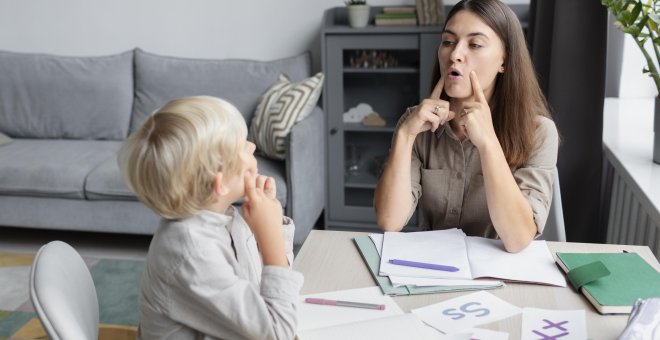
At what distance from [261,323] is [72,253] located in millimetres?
400

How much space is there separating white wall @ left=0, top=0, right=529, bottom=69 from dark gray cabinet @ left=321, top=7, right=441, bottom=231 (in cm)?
29

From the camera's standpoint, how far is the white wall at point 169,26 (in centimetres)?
357

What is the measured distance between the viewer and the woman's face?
155cm

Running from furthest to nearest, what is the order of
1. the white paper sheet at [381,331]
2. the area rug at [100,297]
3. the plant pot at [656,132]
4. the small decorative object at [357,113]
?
1. the small decorative object at [357,113]
2. the area rug at [100,297]
3. the plant pot at [656,132]
4. the white paper sheet at [381,331]

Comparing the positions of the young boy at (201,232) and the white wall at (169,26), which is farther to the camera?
the white wall at (169,26)

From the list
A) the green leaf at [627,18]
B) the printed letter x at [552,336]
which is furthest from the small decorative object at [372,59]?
the printed letter x at [552,336]

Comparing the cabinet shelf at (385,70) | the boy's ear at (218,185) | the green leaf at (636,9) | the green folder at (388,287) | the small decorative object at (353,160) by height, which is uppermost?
the green leaf at (636,9)

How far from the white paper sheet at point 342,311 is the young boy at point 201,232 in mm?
124

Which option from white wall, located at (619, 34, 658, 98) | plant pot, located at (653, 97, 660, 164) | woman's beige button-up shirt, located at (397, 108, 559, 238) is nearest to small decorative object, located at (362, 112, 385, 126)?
white wall, located at (619, 34, 658, 98)

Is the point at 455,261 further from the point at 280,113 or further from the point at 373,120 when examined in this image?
the point at 373,120

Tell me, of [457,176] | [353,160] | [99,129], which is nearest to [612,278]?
[457,176]

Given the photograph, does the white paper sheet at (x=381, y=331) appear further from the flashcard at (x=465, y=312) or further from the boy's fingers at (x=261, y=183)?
the boy's fingers at (x=261, y=183)

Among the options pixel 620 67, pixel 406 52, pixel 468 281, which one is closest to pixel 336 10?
pixel 406 52

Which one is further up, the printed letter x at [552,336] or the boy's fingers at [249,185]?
the boy's fingers at [249,185]
